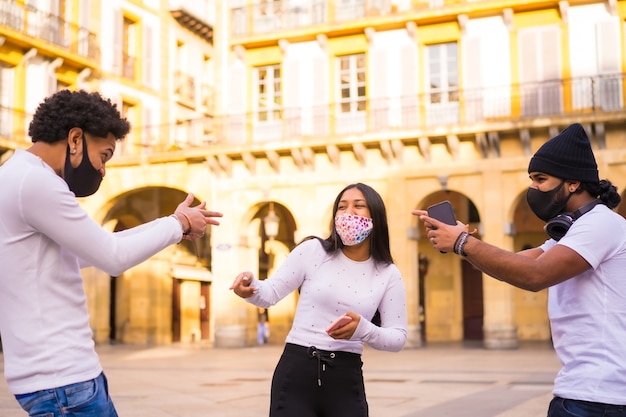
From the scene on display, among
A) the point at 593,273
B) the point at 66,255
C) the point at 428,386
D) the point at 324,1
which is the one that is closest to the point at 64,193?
the point at 66,255

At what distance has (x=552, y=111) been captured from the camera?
80.4ft

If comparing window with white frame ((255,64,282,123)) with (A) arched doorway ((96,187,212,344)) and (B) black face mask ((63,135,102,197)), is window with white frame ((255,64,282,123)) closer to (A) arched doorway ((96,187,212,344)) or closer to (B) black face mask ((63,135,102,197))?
(A) arched doorway ((96,187,212,344))

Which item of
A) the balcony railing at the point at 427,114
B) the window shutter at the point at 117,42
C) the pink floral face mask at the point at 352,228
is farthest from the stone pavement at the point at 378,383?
the window shutter at the point at 117,42

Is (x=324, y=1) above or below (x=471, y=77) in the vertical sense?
above

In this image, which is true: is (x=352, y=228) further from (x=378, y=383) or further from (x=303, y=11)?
(x=303, y=11)

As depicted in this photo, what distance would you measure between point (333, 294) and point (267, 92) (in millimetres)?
24703

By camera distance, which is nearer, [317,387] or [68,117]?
[68,117]

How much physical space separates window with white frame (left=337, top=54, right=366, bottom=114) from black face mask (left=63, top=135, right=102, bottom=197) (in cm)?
2386

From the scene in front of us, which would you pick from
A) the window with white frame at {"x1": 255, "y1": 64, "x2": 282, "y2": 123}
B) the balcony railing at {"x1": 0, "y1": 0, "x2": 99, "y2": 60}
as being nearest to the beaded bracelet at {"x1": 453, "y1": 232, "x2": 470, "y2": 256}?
the window with white frame at {"x1": 255, "y1": 64, "x2": 282, "y2": 123}

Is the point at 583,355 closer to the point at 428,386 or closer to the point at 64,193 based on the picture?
the point at 64,193

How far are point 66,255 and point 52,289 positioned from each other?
0.13 meters

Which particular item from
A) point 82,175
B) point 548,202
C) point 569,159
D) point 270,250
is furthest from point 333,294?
point 270,250

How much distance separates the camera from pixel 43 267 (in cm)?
297

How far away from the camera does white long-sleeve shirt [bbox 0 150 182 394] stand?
114 inches
